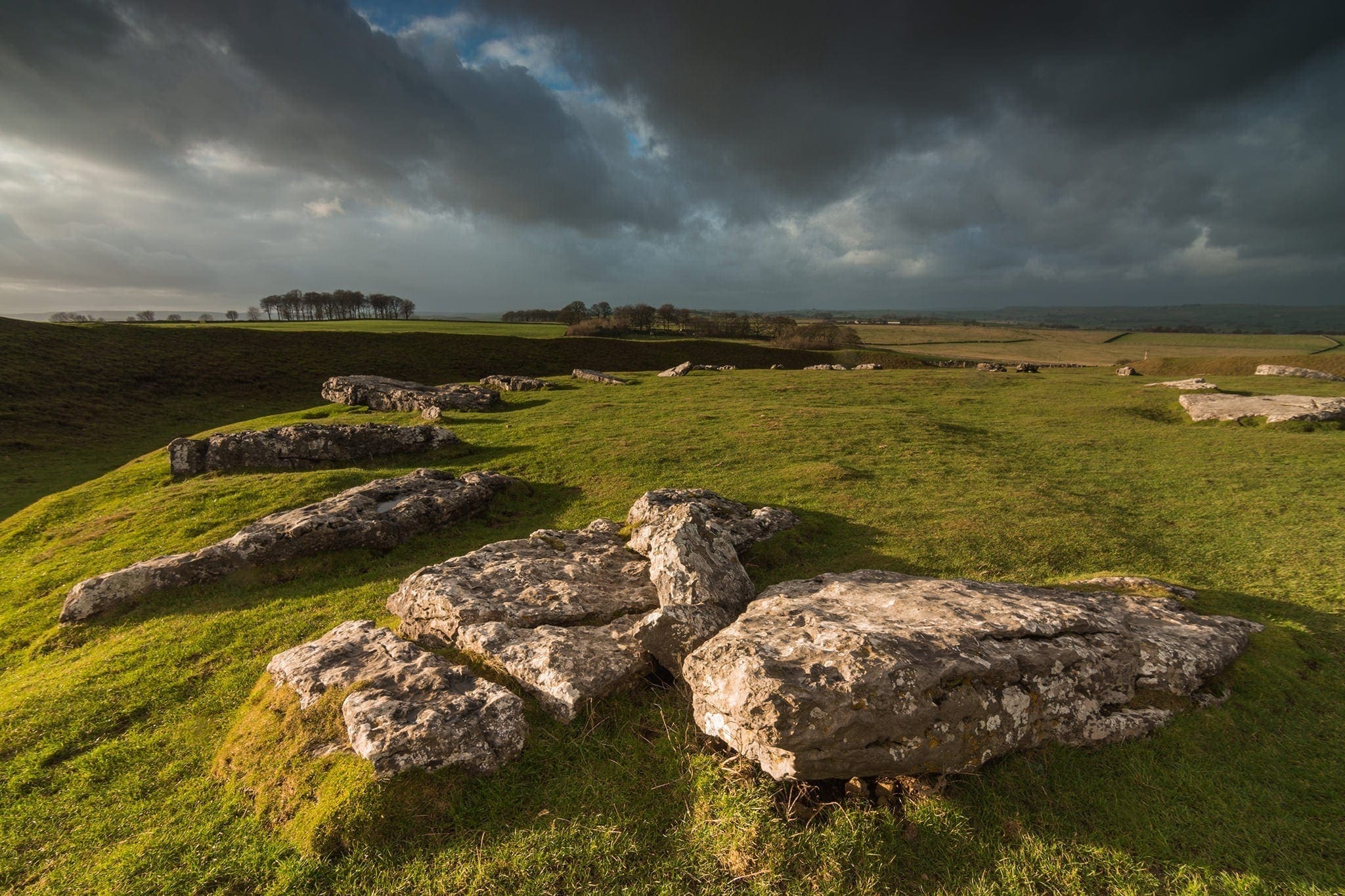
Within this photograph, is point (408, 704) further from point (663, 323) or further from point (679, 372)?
point (663, 323)

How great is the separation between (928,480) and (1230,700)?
32.2 feet

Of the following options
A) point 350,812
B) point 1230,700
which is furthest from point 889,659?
point 350,812

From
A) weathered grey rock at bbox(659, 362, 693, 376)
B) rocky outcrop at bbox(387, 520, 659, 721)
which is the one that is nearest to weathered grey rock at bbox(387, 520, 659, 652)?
rocky outcrop at bbox(387, 520, 659, 721)

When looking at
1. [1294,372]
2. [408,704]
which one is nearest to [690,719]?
[408,704]

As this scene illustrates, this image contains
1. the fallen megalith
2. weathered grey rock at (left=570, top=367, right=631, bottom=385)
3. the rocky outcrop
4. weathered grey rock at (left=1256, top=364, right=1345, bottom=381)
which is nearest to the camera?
the rocky outcrop

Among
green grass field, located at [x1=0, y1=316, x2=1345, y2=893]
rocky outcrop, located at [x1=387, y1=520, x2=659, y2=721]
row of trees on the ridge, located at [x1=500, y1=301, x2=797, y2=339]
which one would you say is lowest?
green grass field, located at [x1=0, y1=316, x2=1345, y2=893]

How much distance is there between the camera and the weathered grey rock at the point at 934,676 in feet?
16.6

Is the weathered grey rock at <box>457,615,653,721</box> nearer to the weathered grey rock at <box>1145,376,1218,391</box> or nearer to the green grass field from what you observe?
the green grass field

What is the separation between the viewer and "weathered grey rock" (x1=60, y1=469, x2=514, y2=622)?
1005 centimetres

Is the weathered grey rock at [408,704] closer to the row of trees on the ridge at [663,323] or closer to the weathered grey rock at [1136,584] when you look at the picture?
the weathered grey rock at [1136,584]

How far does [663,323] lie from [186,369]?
75.5m

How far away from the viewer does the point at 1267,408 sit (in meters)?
22.6

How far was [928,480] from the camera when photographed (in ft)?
52.5

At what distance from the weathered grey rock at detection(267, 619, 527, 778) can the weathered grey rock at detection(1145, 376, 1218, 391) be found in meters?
40.4
